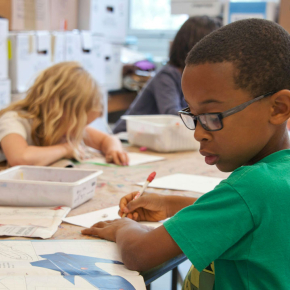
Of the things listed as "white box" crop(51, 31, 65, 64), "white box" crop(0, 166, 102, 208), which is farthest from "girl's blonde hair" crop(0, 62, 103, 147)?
"white box" crop(51, 31, 65, 64)

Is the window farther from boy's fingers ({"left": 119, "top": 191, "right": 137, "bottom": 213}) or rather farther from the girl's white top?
boy's fingers ({"left": 119, "top": 191, "right": 137, "bottom": 213})

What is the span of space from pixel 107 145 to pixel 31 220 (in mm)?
849

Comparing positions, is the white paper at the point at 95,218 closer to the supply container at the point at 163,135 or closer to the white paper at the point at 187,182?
the white paper at the point at 187,182

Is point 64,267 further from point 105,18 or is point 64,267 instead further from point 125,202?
point 105,18

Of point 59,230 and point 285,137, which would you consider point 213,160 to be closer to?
point 285,137

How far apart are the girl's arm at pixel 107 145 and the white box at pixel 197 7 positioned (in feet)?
4.66

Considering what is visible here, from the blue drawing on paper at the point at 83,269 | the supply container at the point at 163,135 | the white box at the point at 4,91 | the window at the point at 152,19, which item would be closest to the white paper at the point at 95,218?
the blue drawing on paper at the point at 83,269

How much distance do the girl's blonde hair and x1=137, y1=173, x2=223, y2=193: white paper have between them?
445mm

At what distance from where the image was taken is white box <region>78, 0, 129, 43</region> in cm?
306

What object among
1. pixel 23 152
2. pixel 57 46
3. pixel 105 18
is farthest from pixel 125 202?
pixel 105 18

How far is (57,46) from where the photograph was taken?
2.69 meters

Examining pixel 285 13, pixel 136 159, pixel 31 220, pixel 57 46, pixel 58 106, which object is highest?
pixel 285 13

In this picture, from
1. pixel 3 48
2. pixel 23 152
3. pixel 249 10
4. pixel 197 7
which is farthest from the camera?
pixel 197 7

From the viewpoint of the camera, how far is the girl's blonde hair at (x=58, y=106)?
1.52m
